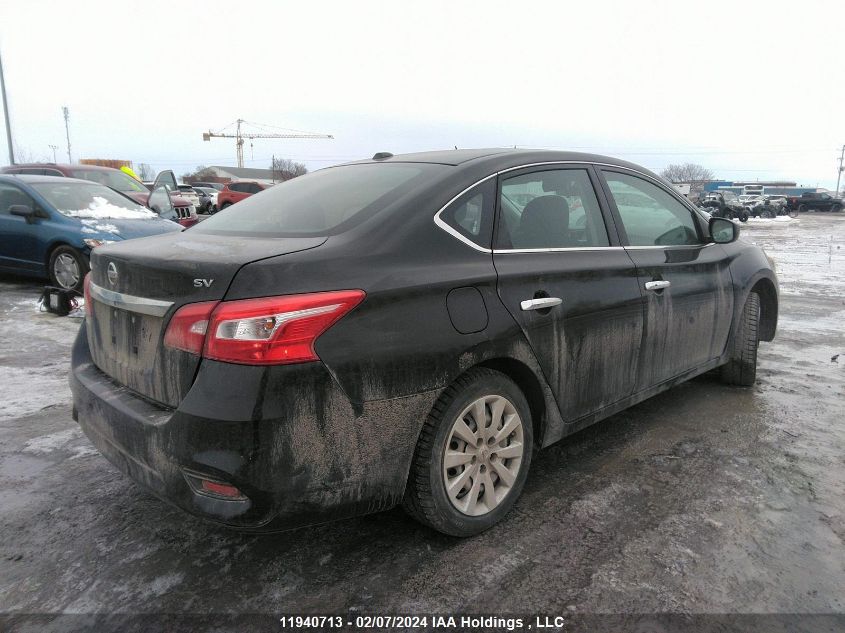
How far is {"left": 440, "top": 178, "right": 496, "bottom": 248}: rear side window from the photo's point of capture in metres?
2.54

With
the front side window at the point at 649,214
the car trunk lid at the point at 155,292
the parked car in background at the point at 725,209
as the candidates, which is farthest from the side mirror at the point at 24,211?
the parked car in background at the point at 725,209

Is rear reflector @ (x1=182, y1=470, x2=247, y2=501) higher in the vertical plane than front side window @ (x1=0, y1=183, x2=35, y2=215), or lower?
lower

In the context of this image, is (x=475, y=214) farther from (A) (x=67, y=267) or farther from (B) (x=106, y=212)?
(B) (x=106, y=212)

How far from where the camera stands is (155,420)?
2131 mm

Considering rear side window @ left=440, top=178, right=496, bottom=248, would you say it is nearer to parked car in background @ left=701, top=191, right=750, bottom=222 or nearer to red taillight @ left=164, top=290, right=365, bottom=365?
red taillight @ left=164, top=290, right=365, bottom=365

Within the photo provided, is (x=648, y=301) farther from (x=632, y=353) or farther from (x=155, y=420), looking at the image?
(x=155, y=420)

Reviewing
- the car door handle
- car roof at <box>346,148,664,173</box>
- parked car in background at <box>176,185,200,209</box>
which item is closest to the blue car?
car roof at <box>346,148,664,173</box>

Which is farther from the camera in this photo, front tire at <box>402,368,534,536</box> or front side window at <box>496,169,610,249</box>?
front side window at <box>496,169,610,249</box>

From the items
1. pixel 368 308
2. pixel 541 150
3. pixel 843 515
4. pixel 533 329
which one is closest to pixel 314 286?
pixel 368 308

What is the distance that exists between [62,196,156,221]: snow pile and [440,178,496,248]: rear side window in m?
6.80

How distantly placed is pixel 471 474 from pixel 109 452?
1.45m

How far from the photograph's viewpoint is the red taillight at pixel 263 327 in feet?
6.36

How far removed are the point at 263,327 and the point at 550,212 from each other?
5.40ft

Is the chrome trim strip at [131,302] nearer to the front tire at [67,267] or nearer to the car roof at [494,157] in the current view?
the car roof at [494,157]
